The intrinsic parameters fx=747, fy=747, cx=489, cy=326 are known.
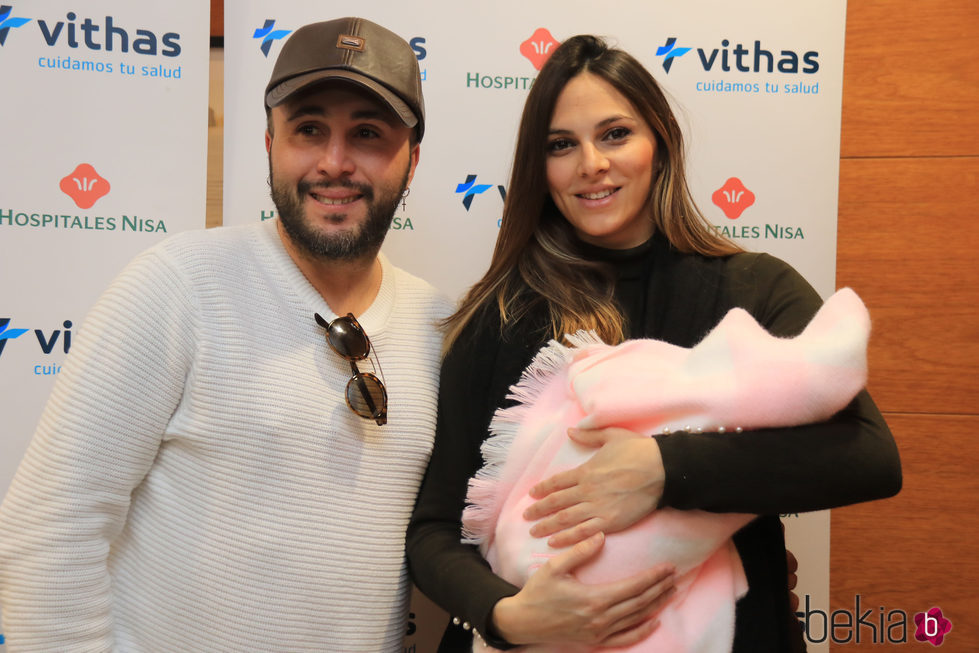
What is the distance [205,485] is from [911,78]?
210 centimetres

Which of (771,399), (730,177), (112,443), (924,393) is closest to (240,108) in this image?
(112,443)

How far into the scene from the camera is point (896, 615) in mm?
2104

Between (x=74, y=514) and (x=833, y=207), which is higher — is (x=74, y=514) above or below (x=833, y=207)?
below

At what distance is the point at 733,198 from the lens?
6.83ft

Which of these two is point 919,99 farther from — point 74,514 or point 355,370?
point 74,514

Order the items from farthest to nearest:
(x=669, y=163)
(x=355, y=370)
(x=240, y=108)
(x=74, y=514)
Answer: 1. (x=240, y=108)
2. (x=669, y=163)
3. (x=355, y=370)
4. (x=74, y=514)

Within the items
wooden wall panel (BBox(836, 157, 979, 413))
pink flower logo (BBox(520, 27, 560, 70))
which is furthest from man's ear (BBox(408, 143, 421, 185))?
wooden wall panel (BBox(836, 157, 979, 413))

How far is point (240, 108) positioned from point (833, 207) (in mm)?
1643

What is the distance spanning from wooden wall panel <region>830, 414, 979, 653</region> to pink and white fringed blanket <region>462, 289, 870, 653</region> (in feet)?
3.58

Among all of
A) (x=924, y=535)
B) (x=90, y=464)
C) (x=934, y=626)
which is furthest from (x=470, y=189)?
(x=934, y=626)

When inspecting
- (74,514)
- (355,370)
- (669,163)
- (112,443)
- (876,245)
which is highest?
(669,163)

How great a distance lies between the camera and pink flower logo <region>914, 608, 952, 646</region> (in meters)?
2.08

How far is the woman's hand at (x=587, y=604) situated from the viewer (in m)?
1.14

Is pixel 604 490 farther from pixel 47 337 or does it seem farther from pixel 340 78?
pixel 47 337
